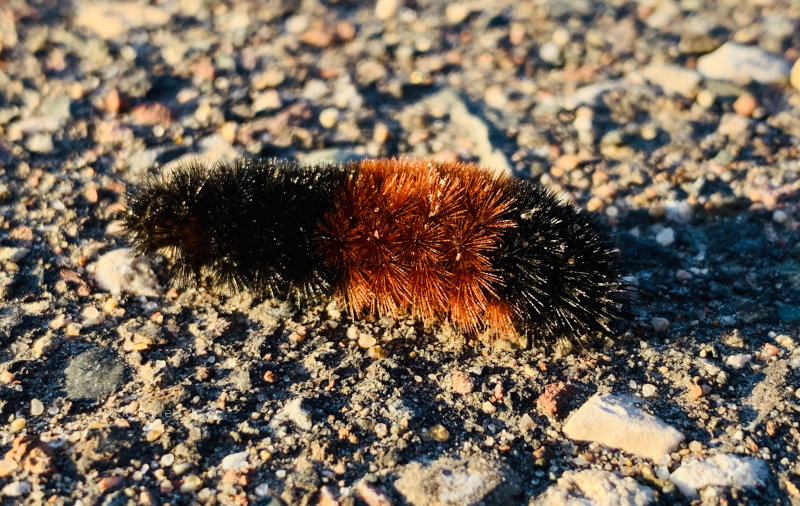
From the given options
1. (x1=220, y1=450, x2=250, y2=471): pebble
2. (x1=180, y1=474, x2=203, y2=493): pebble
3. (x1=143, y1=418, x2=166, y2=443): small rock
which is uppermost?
(x1=143, y1=418, x2=166, y2=443): small rock

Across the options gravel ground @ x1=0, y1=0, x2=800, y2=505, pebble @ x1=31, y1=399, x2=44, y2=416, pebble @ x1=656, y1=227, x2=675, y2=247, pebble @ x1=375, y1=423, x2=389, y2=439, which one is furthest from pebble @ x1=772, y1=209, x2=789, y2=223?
pebble @ x1=31, y1=399, x2=44, y2=416

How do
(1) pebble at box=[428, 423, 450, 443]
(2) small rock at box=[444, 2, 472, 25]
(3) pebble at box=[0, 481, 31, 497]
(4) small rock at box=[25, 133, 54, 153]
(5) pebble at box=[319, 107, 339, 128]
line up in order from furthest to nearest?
1. (2) small rock at box=[444, 2, 472, 25]
2. (5) pebble at box=[319, 107, 339, 128]
3. (4) small rock at box=[25, 133, 54, 153]
4. (1) pebble at box=[428, 423, 450, 443]
5. (3) pebble at box=[0, 481, 31, 497]

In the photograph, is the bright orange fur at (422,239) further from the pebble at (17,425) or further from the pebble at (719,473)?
the pebble at (17,425)

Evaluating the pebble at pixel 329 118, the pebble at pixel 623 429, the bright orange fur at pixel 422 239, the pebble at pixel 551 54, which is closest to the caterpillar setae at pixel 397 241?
the bright orange fur at pixel 422 239

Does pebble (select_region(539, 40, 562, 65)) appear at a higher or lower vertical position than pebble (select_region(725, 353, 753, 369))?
higher

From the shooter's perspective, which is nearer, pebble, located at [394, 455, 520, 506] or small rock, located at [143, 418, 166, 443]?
pebble, located at [394, 455, 520, 506]

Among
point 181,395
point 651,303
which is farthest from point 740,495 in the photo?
point 181,395

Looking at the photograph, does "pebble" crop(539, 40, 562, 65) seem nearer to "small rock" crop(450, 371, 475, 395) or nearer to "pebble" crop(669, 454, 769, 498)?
"small rock" crop(450, 371, 475, 395)

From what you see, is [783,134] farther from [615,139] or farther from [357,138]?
[357,138]
